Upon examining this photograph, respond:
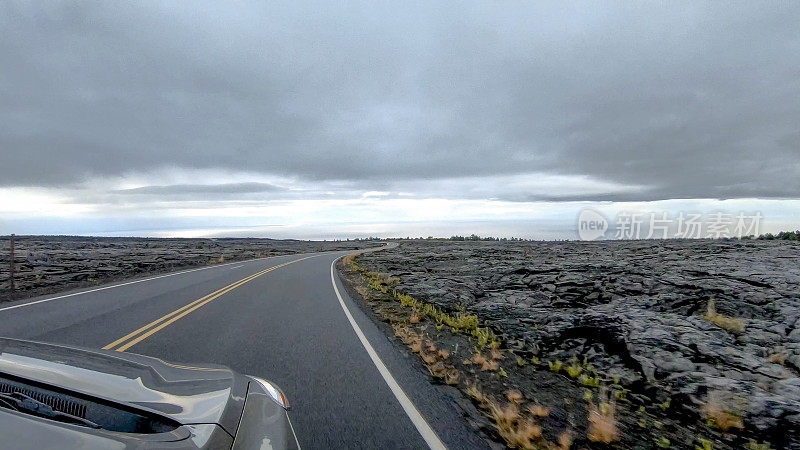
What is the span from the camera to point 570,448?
362 cm

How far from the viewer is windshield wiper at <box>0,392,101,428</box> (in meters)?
1.71

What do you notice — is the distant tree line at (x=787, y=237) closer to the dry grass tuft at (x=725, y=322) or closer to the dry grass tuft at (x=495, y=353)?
the dry grass tuft at (x=725, y=322)

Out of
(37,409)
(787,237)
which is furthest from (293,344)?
(787,237)

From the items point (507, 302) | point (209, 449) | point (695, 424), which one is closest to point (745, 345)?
point (695, 424)

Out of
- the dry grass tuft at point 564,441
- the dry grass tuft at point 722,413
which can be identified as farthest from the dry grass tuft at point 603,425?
the dry grass tuft at point 722,413

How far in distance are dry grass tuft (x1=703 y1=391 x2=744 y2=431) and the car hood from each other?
4914 mm

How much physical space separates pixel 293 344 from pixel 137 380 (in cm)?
467

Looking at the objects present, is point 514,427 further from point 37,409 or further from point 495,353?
point 37,409

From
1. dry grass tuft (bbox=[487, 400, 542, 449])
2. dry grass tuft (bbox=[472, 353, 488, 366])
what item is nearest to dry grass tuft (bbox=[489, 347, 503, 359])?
dry grass tuft (bbox=[472, 353, 488, 366])

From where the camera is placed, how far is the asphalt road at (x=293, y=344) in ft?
12.8

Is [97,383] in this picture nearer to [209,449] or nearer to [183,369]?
[183,369]

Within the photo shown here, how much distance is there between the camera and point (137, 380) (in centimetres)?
233

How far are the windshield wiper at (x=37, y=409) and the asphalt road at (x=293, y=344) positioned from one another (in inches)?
85.8

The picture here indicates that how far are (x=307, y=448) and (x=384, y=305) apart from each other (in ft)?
26.3
